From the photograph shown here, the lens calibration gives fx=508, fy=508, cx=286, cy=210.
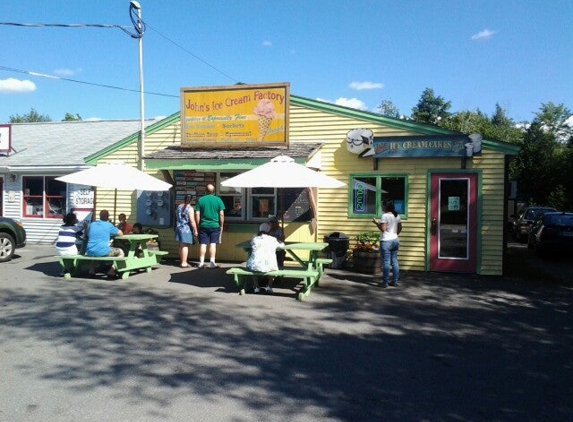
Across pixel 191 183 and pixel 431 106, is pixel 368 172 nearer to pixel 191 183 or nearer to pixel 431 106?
pixel 191 183

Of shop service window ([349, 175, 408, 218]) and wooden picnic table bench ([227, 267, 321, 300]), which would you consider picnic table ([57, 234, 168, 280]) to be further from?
shop service window ([349, 175, 408, 218])

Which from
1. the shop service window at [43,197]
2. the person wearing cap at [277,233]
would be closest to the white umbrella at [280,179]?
the person wearing cap at [277,233]

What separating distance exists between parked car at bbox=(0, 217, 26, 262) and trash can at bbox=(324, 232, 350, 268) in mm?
7583

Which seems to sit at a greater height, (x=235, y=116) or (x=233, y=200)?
(x=235, y=116)

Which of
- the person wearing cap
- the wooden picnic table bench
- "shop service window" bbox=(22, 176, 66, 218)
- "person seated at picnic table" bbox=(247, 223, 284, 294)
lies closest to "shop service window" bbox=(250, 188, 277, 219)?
the person wearing cap

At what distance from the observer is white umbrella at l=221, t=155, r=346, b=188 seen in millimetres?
8680

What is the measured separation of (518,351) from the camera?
19.0ft

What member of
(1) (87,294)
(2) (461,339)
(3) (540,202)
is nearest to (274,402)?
(2) (461,339)

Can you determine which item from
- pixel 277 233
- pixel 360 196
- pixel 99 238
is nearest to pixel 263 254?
pixel 277 233

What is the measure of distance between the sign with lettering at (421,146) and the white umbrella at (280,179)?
2.65 meters

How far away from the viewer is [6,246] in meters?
12.3

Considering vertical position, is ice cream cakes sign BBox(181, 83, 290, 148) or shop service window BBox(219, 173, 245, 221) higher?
ice cream cakes sign BBox(181, 83, 290, 148)

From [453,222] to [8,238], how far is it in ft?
34.4

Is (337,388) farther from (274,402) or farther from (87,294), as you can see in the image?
(87,294)
